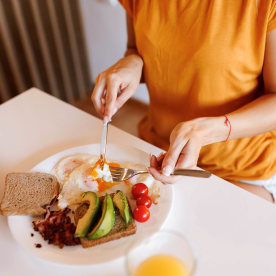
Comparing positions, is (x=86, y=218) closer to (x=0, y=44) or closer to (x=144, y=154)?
(x=144, y=154)

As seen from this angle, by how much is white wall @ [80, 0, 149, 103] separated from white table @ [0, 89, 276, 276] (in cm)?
146

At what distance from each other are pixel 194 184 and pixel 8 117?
805 millimetres

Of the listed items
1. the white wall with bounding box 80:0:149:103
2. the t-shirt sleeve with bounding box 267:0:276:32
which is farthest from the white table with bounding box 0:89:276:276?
the white wall with bounding box 80:0:149:103

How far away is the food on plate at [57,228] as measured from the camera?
0.80 m

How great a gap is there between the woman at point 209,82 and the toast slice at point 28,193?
0.93ft

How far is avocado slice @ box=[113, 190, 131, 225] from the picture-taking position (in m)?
0.81

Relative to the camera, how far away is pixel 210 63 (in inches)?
40.0

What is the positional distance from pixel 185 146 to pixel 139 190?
0.19 metres

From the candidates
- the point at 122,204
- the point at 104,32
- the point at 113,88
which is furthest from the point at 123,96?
the point at 104,32

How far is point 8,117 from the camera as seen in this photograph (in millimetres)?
1244

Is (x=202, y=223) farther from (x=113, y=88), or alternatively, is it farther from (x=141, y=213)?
(x=113, y=88)

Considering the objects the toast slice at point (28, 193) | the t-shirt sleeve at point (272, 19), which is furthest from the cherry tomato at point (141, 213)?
the t-shirt sleeve at point (272, 19)

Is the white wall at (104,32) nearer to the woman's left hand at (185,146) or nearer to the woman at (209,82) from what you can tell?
the woman at (209,82)

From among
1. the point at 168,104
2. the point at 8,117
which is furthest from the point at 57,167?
the point at 168,104
